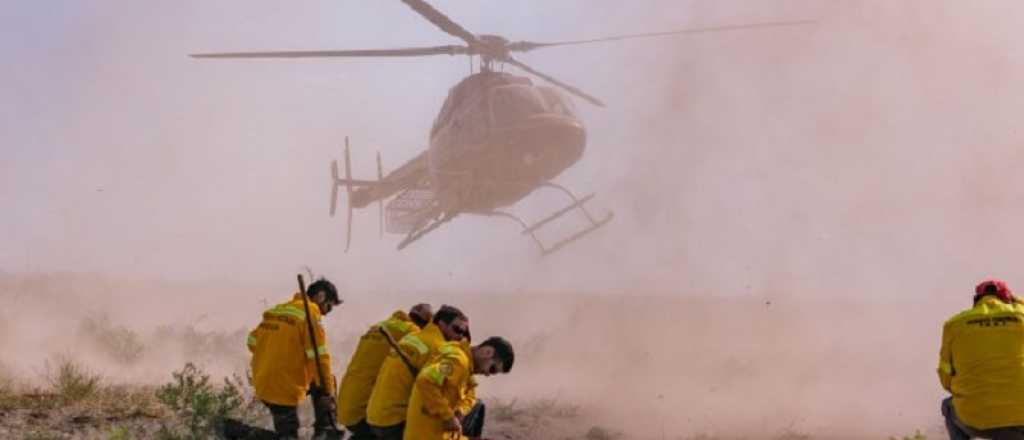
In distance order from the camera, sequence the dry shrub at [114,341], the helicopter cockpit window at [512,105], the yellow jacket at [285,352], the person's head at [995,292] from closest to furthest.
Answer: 1. the person's head at [995,292]
2. the yellow jacket at [285,352]
3. the dry shrub at [114,341]
4. the helicopter cockpit window at [512,105]

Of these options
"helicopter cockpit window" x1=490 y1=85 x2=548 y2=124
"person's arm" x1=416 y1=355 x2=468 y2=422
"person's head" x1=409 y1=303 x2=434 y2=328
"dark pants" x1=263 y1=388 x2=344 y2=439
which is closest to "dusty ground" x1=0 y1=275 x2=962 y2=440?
"dark pants" x1=263 y1=388 x2=344 y2=439

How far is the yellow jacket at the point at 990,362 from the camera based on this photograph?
6211mm

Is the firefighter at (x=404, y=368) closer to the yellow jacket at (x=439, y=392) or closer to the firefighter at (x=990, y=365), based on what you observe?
the yellow jacket at (x=439, y=392)

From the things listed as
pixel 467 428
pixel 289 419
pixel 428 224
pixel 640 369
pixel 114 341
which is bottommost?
pixel 467 428

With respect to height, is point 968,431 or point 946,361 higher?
point 946,361

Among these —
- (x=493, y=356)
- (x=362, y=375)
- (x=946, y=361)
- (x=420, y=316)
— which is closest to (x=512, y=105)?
(x=362, y=375)

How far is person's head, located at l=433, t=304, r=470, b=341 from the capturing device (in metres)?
5.81

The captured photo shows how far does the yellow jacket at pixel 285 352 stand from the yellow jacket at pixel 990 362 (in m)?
4.36

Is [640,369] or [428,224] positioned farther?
[428,224]

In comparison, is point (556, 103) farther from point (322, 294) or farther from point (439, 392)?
point (439, 392)

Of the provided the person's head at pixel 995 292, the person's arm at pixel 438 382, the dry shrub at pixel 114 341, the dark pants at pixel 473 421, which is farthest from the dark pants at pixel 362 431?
the dry shrub at pixel 114 341

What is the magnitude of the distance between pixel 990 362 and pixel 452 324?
10.7ft

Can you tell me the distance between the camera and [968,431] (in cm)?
652

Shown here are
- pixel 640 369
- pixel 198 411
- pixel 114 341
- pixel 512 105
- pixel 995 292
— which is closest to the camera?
pixel 995 292
